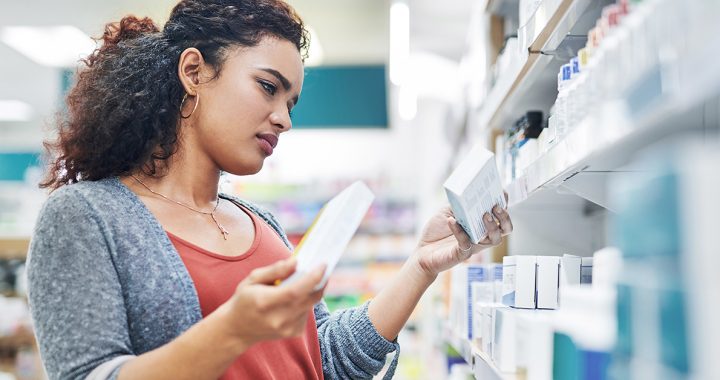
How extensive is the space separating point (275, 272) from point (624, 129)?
0.57 metres

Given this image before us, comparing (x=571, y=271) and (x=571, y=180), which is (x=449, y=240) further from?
(x=571, y=180)

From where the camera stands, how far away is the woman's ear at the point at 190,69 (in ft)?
5.71

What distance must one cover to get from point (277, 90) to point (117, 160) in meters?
0.42

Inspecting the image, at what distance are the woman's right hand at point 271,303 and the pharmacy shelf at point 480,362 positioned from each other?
1.54 ft

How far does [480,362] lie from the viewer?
185cm

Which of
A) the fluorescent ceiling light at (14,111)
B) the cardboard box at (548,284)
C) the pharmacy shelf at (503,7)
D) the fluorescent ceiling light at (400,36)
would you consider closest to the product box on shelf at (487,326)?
the cardboard box at (548,284)

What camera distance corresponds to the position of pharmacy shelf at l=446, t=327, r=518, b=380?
1.43 metres

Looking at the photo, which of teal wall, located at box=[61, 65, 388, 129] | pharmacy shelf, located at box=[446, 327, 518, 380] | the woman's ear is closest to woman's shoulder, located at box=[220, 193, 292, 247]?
the woman's ear

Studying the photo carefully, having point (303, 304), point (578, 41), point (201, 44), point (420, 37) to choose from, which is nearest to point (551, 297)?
point (578, 41)

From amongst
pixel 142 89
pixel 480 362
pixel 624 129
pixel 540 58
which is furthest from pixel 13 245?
pixel 624 129

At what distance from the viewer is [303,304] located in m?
1.14

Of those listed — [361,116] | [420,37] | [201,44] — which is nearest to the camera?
[201,44]

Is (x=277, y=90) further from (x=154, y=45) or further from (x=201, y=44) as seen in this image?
(x=154, y=45)

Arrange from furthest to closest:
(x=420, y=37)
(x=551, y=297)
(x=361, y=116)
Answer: (x=361, y=116), (x=420, y=37), (x=551, y=297)
